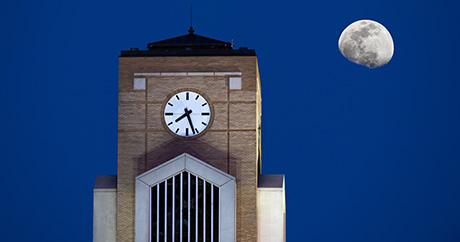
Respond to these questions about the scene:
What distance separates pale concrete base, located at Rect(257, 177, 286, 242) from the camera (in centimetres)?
4638

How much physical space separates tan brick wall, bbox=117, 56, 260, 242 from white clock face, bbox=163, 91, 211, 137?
0.87 ft

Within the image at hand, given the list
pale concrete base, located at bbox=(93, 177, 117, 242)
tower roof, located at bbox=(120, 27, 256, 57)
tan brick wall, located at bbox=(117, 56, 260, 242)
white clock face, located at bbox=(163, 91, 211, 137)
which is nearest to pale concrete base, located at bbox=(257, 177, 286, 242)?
tan brick wall, located at bbox=(117, 56, 260, 242)

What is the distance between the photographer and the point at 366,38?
5006cm

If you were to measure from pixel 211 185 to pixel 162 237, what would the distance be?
2.90 m

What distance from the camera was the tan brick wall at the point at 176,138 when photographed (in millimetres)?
46156

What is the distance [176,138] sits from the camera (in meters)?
46.4

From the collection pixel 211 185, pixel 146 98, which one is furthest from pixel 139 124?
pixel 211 185

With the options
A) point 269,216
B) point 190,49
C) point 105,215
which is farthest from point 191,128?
point 105,215

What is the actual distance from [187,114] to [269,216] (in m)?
5.45

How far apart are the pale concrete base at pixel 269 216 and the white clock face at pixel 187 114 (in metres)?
3.68

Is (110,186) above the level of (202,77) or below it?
below

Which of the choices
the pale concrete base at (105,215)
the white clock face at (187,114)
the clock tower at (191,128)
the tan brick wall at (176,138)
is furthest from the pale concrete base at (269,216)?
the pale concrete base at (105,215)

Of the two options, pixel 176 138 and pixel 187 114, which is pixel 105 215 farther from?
pixel 187 114

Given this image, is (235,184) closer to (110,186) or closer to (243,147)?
(243,147)
